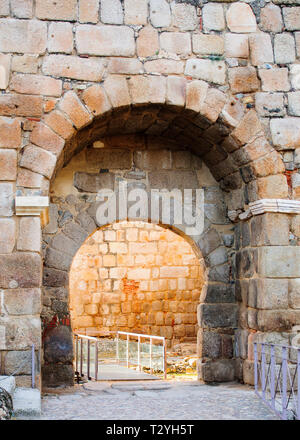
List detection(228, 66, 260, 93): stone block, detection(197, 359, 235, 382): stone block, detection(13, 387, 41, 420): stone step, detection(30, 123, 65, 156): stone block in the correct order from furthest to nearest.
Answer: detection(197, 359, 235, 382): stone block
detection(228, 66, 260, 93): stone block
detection(30, 123, 65, 156): stone block
detection(13, 387, 41, 420): stone step

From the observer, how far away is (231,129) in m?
5.75

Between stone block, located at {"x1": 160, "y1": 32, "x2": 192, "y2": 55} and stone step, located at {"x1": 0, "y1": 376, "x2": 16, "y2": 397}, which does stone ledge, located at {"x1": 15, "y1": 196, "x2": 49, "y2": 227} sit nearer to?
stone step, located at {"x1": 0, "y1": 376, "x2": 16, "y2": 397}

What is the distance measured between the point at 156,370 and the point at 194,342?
2223mm

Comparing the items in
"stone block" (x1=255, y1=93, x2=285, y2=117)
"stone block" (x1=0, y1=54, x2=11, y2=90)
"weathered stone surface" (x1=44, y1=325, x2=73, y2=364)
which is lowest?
"weathered stone surface" (x1=44, y1=325, x2=73, y2=364)

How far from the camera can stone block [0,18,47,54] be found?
17.8ft

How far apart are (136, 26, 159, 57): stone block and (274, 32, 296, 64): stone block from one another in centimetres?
126

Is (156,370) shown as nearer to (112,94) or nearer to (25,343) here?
(25,343)

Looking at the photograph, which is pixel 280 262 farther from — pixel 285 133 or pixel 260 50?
pixel 260 50

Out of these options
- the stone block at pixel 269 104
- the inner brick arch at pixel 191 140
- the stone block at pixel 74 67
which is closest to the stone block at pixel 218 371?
the inner brick arch at pixel 191 140

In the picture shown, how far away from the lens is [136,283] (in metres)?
11.0

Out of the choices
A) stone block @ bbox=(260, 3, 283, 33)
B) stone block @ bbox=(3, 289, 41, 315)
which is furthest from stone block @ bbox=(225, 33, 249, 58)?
stone block @ bbox=(3, 289, 41, 315)

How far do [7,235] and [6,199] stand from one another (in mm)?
331

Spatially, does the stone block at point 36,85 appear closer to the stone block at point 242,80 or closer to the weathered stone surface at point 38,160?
the weathered stone surface at point 38,160

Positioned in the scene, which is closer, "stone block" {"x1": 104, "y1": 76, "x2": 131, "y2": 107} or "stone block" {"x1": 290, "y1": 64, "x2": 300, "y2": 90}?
"stone block" {"x1": 104, "y1": 76, "x2": 131, "y2": 107}
